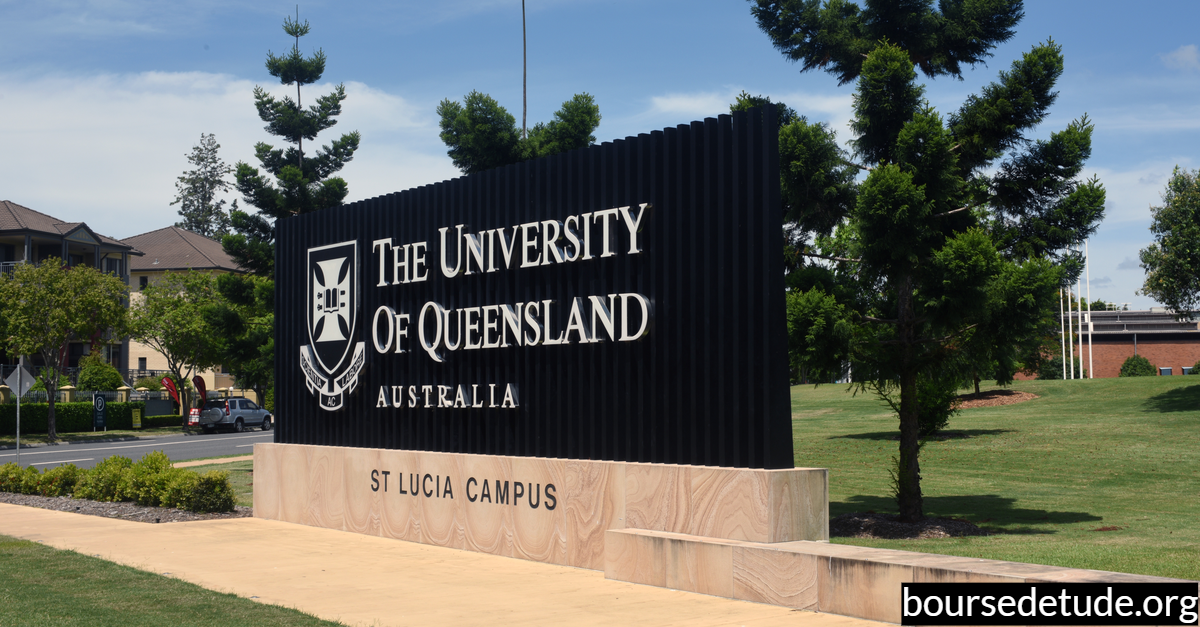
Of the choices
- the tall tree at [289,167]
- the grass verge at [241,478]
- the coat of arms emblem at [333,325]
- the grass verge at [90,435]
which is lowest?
the grass verge at [90,435]

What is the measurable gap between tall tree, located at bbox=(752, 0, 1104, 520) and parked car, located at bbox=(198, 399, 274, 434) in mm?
37130

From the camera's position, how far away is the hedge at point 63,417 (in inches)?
1667

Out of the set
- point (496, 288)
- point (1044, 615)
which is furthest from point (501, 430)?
point (1044, 615)

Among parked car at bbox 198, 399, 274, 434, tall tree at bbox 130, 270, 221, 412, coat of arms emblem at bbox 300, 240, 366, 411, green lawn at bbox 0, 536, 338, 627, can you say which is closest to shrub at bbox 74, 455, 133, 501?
coat of arms emblem at bbox 300, 240, 366, 411

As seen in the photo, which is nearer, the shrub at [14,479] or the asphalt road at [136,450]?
the shrub at [14,479]

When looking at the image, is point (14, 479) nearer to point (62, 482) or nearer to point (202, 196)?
point (62, 482)

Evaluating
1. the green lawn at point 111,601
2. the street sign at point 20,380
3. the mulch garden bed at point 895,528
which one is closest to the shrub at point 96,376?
the street sign at point 20,380

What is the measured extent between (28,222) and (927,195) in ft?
176

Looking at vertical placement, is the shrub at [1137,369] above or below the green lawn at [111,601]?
above

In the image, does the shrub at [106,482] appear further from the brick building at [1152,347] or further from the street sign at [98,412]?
the brick building at [1152,347]

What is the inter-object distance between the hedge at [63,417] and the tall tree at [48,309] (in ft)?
4.62

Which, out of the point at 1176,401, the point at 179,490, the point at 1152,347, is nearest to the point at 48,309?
the point at 179,490

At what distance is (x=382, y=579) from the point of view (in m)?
9.62

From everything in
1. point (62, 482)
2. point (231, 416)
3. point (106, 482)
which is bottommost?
point (231, 416)
